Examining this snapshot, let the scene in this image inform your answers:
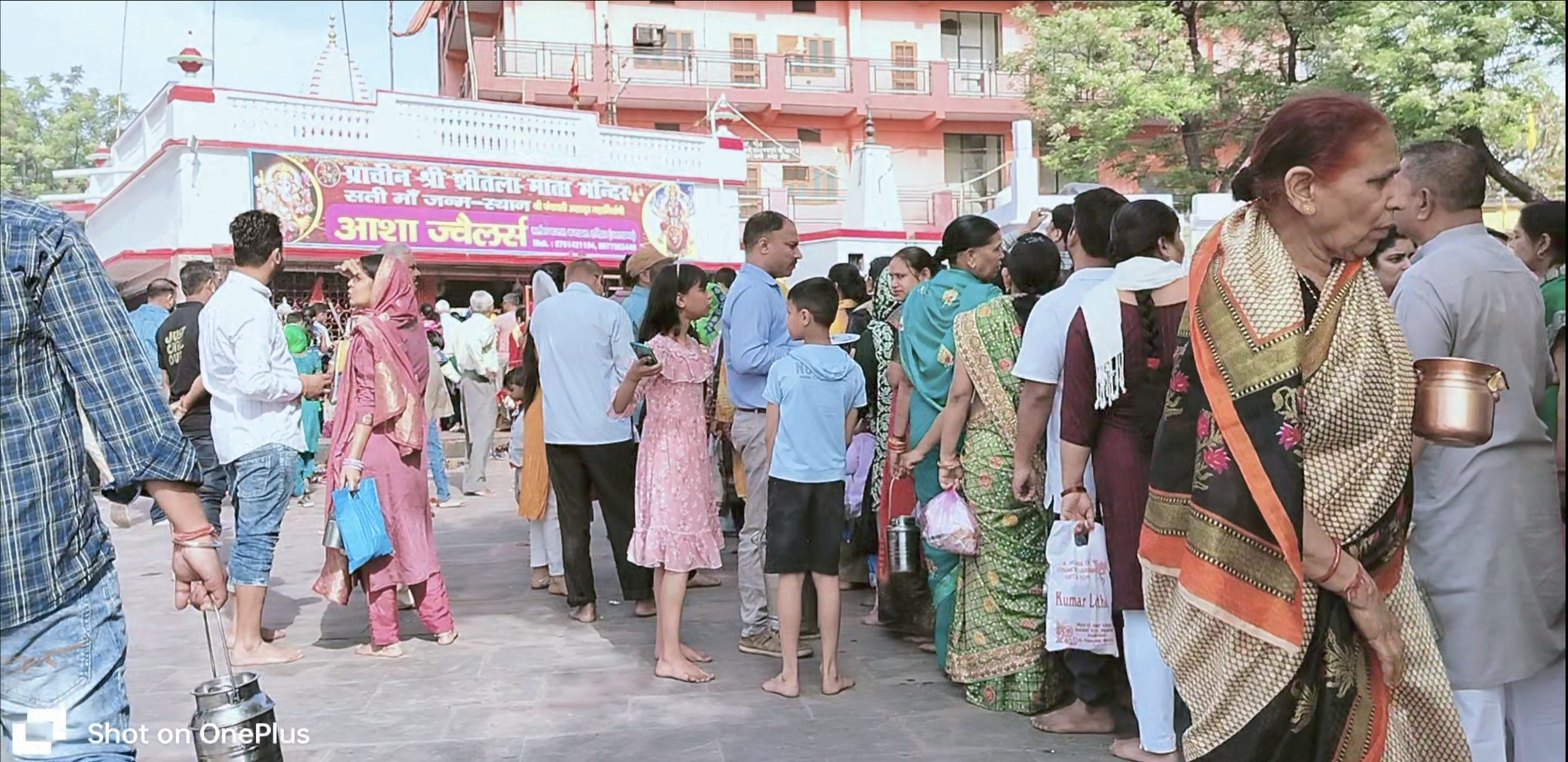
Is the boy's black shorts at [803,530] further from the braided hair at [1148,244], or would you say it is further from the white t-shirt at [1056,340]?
the braided hair at [1148,244]

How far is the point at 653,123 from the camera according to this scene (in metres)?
27.5

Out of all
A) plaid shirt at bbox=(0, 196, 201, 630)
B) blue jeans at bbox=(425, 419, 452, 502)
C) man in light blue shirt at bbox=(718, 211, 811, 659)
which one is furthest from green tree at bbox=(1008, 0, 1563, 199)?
plaid shirt at bbox=(0, 196, 201, 630)

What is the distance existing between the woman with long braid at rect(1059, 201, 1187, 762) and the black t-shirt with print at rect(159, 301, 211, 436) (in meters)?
4.11

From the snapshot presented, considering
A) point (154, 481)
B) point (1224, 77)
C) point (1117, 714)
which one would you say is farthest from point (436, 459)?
point (1224, 77)

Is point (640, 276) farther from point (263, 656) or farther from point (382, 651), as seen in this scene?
point (263, 656)

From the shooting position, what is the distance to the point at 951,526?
464cm

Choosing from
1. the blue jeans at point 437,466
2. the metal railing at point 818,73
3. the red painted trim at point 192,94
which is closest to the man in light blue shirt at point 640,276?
the blue jeans at point 437,466

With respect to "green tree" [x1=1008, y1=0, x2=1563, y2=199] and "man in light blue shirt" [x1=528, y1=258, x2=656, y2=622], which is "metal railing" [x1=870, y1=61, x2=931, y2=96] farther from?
"man in light blue shirt" [x1=528, y1=258, x2=656, y2=622]

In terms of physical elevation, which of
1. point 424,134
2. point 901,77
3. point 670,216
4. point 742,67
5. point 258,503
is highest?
point 742,67

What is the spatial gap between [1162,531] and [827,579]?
236 centimetres

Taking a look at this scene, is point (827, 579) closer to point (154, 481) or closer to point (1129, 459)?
point (1129, 459)

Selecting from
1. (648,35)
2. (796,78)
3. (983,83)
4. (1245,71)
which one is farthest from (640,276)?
(983,83)

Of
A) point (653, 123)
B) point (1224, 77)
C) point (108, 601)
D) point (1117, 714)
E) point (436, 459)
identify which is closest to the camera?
point (108, 601)

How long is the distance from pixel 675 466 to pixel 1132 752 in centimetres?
229
